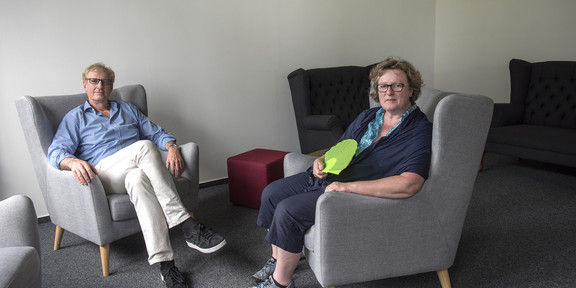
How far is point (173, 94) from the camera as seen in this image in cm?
375

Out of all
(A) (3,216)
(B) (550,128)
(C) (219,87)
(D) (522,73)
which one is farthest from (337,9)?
(A) (3,216)

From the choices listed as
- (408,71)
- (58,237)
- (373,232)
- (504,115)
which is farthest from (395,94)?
(504,115)

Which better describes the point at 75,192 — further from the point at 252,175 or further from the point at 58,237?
the point at 252,175

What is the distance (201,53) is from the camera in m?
3.83

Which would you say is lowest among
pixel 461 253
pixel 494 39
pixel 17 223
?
pixel 461 253

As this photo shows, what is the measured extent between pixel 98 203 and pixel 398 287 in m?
1.61

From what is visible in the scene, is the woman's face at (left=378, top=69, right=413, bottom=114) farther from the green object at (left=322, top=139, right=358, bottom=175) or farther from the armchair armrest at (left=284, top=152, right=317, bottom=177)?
the armchair armrest at (left=284, top=152, right=317, bottom=177)

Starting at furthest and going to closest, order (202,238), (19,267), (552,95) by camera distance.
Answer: (552,95) → (202,238) → (19,267)

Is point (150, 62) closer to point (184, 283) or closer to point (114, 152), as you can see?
point (114, 152)

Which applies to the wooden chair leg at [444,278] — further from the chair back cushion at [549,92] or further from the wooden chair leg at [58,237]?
the chair back cushion at [549,92]

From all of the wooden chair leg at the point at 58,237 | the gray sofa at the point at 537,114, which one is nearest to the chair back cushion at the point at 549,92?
the gray sofa at the point at 537,114

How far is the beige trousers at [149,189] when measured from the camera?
2271 mm

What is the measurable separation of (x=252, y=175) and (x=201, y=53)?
1267 mm

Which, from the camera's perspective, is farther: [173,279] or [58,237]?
[58,237]
